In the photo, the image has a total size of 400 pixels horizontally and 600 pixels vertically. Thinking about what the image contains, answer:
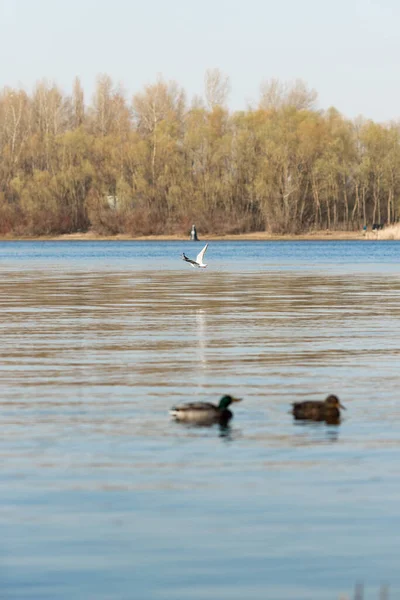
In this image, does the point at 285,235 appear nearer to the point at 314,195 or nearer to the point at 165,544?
the point at 314,195

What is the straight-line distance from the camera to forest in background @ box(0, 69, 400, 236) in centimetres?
13950

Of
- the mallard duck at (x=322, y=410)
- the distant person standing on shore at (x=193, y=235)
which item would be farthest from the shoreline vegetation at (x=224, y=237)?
the mallard duck at (x=322, y=410)

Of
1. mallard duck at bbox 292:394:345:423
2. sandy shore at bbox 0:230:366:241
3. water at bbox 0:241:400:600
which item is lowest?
sandy shore at bbox 0:230:366:241

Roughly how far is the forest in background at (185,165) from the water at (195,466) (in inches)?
4522

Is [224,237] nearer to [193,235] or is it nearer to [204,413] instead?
[193,235]

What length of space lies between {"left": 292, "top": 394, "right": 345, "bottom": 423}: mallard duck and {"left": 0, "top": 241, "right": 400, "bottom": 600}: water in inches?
6.8

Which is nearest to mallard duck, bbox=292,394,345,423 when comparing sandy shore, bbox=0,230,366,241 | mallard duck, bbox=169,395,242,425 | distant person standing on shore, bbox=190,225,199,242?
mallard duck, bbox=169,395,242,425

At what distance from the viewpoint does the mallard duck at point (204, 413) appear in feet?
45.1

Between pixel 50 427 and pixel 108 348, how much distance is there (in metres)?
8.19

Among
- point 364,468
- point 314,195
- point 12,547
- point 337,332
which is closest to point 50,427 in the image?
point 364,468

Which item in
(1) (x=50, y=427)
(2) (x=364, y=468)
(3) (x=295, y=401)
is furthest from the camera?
(3) (x=295, y=401)

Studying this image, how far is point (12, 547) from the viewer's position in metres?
8.80

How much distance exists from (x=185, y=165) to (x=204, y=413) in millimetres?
134205

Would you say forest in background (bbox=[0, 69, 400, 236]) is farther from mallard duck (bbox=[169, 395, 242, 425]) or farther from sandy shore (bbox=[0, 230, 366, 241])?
mallard duck (bbox=[169, 395, 242, 425])
